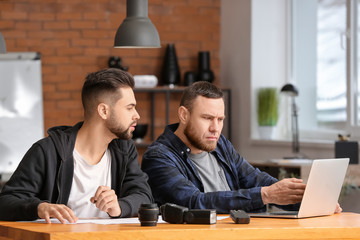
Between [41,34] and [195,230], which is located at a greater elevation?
[41,34]

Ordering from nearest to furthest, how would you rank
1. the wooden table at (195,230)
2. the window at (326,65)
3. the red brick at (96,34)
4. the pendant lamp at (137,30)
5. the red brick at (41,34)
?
the wooden table at (195,230)
the pendant lamp at (137,30)
the window at (326,65)
the red brick at (41,34)
the red brick at (96,34)

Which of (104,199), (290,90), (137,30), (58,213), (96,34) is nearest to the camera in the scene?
(58,213)

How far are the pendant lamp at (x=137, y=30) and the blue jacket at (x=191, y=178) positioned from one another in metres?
0.44

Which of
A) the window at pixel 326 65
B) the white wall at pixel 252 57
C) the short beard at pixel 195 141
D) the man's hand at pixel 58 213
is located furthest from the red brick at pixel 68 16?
the man's hand at pixel 58 213

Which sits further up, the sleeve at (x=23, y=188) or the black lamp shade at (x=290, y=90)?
the black lamp shade at (x=290, y=90)

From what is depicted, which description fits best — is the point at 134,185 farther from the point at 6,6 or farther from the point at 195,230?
the point at 6,6

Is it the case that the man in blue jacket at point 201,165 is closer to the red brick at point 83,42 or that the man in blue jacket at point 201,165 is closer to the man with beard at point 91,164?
the man with beard at point 91,164

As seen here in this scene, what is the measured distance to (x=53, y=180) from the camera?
2787 millimetres

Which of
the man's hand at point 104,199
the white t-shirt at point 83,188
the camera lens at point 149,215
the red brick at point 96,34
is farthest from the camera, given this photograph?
the red brick at point 96,34

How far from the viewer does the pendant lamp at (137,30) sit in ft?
11.0

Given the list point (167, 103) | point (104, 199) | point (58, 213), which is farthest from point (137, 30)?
point (167, 103)

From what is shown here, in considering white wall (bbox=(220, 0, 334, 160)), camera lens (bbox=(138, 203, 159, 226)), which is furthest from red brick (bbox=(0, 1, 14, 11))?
camera lens (bbox=(138, 203, 159, 226))

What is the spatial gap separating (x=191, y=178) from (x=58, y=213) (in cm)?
86

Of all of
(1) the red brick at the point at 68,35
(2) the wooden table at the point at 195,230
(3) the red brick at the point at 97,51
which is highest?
(1) the red brick at the point at 68,35
